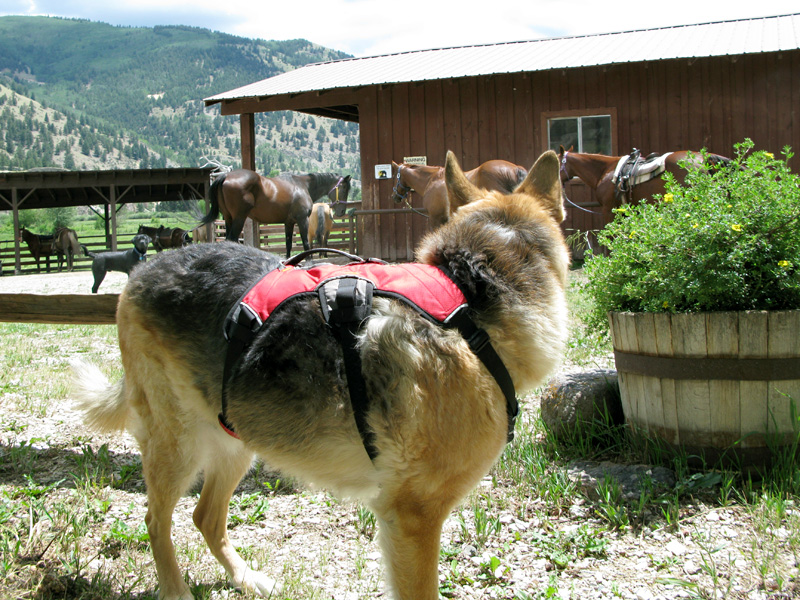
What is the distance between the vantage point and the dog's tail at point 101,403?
3.08 m

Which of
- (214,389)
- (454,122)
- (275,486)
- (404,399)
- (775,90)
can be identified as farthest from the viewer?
(454,122)

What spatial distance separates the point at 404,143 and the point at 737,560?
51.4 ft

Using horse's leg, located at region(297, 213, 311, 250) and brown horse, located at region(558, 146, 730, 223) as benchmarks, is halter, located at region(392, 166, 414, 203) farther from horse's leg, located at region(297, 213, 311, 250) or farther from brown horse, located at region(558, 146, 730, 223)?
brown horse, located at region(558, 146, 730, 223)

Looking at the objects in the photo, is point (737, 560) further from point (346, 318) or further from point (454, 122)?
point (454, 122)

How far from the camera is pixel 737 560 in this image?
2670 millimetres

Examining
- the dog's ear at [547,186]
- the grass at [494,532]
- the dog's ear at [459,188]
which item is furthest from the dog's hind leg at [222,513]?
the dog's ear at [547,186]

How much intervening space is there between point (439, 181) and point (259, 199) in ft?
14.7

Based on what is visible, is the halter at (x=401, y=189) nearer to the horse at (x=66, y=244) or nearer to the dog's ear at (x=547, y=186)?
the dog's ear at (x=547, y=186)

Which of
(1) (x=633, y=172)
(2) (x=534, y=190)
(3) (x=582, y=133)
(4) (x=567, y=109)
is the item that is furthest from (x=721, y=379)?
(3) (x=582, y=133)

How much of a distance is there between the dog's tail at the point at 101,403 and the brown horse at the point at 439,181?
7981 mm

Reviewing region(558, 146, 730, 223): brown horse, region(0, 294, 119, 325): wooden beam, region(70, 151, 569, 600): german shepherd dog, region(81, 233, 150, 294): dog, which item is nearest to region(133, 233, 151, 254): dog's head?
region(81, 233, 150, 294): dog

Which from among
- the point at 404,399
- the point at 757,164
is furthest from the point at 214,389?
the point at 757,164

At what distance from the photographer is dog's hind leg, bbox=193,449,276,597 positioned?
2.80 metres

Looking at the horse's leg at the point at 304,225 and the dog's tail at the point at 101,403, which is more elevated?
the horse's leg at the point at 304,225
